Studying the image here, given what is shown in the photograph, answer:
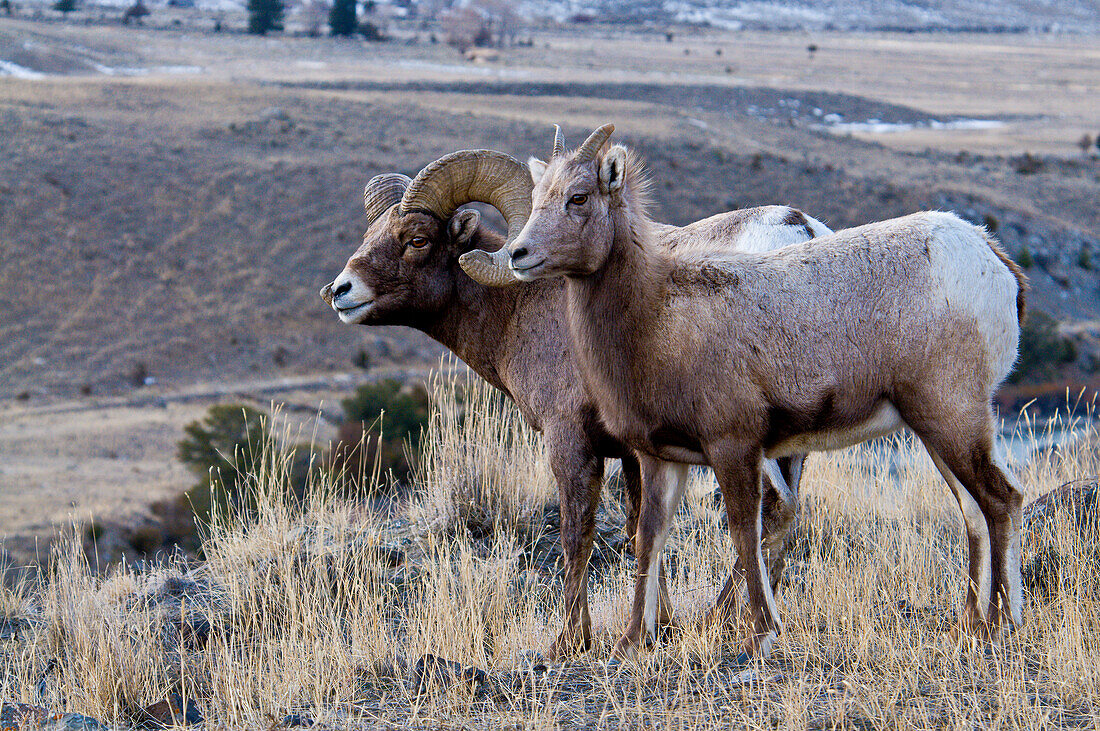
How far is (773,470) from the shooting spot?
18.8 ft

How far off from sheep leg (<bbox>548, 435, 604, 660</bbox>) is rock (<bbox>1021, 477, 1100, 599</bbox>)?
2.42 m

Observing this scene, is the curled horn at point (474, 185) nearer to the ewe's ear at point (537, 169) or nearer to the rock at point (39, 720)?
the ewe's ear at point (537, 169)

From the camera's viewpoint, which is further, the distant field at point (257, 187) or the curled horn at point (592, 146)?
the distant field at point (257, 187)

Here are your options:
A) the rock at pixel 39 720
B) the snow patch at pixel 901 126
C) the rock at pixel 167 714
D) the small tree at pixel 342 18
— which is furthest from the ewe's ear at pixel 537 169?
the small tree at pixel 342 18

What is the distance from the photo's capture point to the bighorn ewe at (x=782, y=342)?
4.87 meters

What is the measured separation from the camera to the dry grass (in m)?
4.71

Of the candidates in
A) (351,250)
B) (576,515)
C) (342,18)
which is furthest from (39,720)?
(342,18)

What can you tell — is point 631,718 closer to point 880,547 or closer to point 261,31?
point 880,547

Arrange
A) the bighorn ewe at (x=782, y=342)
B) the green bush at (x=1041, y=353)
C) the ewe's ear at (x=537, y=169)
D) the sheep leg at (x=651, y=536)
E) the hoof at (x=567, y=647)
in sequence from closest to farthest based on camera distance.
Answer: the bighorn ewe at (x=782, y=342) < the ewe's ear at (x=537, y=169) < the sheep leg at (x=651, y=536) < the hoof at (x=567, y=647) < the green bush at (x=1041, y=353)

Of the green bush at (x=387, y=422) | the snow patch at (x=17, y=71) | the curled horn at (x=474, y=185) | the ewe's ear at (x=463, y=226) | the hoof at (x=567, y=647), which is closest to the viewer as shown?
the hoof at (x=567, y=647)

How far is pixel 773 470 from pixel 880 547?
1.49 metres

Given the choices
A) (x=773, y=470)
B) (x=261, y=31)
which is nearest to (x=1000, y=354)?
(x=773, y=470)

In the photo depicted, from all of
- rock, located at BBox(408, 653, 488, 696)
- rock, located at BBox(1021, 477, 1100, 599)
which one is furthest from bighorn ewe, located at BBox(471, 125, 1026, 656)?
rock, located at BBox(408, 653, 488, 696)

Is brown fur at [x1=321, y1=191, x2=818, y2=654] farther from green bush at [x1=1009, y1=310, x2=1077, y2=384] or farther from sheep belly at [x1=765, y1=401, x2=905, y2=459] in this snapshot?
green bush at [x1=1009, y1=310, x2=1077, y2=384]
